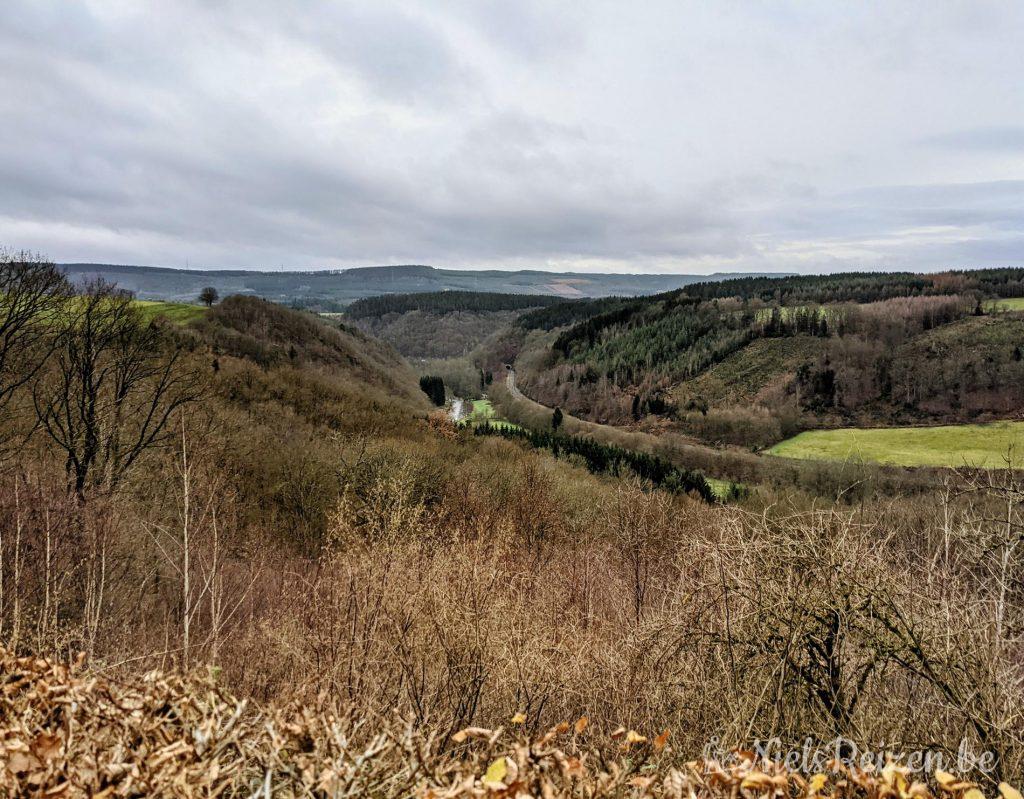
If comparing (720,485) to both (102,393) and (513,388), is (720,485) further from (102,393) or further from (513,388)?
(513,388)

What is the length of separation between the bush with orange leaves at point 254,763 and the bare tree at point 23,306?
1921 centimetres

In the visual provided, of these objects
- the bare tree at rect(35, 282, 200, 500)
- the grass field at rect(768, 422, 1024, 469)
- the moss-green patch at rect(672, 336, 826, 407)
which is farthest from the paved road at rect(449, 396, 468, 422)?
the bare tree at rect(35, 282, 200, 500)

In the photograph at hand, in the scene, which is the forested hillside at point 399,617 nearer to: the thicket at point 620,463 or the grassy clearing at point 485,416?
the thicket at point 620,463

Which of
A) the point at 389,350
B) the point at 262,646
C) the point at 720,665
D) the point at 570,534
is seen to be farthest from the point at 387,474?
the point at 389,350

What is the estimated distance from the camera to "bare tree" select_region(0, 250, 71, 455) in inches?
677

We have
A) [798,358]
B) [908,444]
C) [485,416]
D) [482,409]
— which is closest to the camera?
[908,444]

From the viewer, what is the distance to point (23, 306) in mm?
17547

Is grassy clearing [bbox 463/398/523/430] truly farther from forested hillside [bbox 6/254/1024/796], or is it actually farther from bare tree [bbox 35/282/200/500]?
bare tree [bbox 35/282/200/500]

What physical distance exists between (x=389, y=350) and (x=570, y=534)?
9907 cm

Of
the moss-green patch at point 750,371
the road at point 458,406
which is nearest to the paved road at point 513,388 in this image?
the road at point 458,406

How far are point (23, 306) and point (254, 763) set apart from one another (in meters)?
21.6

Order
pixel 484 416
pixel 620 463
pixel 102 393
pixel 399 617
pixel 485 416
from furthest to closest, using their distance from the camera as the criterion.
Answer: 1. pixel 485 416
2. pixel 484 416
3. pixel 620 463
4. pixel 102 393
5. pixel 399 617

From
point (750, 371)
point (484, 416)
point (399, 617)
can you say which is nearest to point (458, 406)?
point (484, 416)

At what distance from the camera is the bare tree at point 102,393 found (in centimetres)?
1775
